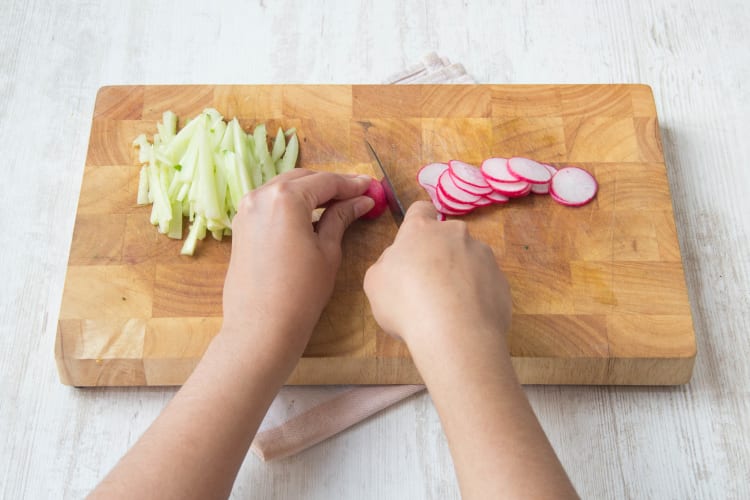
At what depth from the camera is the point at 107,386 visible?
1.84 meters

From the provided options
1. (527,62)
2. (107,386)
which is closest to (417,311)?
(107,386)

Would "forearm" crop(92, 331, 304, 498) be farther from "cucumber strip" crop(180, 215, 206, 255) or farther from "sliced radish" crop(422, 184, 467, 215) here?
"sliced radish" crop(422, 184, 467, 215)

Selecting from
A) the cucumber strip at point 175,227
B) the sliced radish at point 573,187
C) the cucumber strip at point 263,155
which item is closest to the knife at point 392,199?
the cucumber strip at point 263,155

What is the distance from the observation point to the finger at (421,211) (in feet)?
5.76

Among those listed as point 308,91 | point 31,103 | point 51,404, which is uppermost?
point 308,91

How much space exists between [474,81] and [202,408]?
1276 millimetres

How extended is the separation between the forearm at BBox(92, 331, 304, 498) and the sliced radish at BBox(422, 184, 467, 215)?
52 centimetres

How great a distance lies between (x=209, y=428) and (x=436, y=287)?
1.60ft

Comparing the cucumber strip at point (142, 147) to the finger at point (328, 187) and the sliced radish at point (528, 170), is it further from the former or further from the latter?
the sliced radish at point (528, 170)

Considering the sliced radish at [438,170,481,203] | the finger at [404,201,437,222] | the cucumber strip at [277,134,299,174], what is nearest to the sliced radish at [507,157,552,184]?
the sliced radish at [438,170,481,203]

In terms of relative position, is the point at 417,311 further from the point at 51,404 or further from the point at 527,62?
the point at 527,62

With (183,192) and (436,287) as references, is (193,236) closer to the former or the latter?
(183,192)

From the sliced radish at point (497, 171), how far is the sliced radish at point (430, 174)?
97 mm

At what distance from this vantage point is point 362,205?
1.88 m
